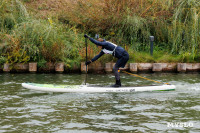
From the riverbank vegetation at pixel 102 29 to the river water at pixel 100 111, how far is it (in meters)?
3.60

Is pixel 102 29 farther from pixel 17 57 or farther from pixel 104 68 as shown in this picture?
pixel 17 57

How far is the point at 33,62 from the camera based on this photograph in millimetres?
18000

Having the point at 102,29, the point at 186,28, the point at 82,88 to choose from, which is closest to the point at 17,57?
the point at 102,29

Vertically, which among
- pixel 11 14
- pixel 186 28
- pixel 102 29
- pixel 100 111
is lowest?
pixel 100 111

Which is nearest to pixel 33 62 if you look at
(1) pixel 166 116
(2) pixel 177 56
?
(2) pixel 177 56

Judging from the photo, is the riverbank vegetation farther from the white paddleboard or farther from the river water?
the white paddleboard

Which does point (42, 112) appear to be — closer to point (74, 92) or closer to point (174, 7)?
point (74, 92)

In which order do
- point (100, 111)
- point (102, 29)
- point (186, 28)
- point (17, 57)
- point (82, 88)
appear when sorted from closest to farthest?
1. point (100, 111)
2. point (82, 88)
3. point (17, 57)
4. point (186, 28)
5. point (102, 29)

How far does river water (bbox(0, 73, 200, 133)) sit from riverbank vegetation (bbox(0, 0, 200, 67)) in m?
3.60

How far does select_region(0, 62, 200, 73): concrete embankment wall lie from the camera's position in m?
17.8

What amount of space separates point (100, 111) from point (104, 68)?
321 inches

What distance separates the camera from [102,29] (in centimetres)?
2067

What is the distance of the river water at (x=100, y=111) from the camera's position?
8555mm

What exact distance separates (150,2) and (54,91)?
10.1 metres
